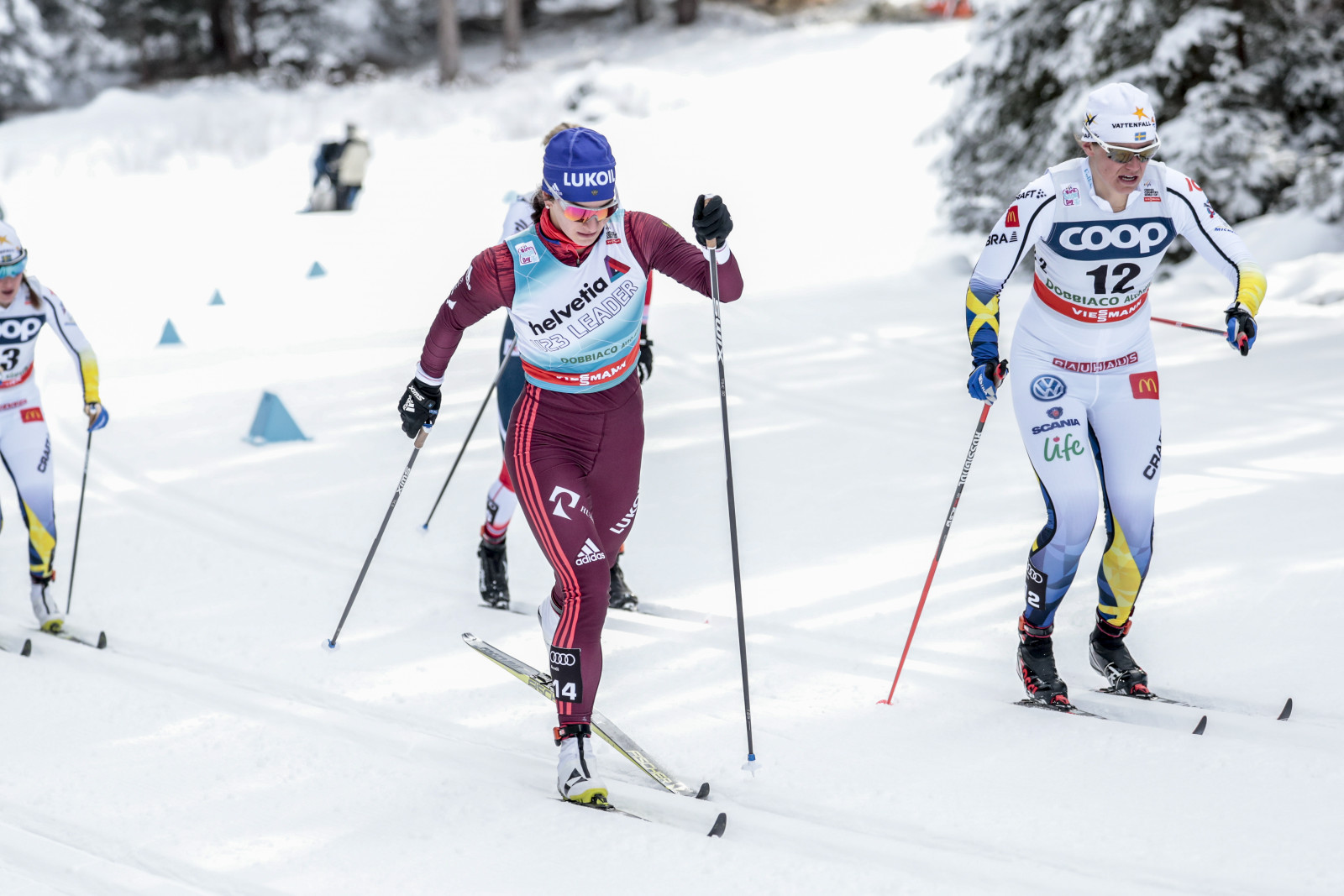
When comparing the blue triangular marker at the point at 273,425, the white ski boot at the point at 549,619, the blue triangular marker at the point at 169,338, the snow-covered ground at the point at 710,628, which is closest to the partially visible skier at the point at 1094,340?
the snow-covered ground at the point at 710,628

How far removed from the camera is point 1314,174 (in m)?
10.6

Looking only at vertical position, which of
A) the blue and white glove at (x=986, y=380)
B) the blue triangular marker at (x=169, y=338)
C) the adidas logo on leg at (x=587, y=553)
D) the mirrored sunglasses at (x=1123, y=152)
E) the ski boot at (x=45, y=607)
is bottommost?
the blue triangular marker at (x=169, y=338)

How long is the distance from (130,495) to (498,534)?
310cm

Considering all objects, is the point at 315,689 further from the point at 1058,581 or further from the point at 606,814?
the point at 1058,581

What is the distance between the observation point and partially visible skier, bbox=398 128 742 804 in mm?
3963

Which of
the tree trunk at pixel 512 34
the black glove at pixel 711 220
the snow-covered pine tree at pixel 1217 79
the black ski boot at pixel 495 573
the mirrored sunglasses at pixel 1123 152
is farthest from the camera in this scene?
the tree trunk at pixel 512 34

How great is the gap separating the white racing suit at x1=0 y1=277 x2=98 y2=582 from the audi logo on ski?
14.5 ft

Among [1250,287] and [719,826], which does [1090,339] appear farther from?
[719,826]

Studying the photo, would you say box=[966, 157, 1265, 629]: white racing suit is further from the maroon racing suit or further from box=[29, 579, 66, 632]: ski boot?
box=[29, 579, 66, 632]: ski boot

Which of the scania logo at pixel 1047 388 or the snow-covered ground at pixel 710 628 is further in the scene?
the scania logo at pixel 1047 388

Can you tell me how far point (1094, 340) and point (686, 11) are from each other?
30.0m

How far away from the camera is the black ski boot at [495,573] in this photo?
580 centimetres

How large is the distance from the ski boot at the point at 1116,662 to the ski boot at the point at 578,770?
2029 millimetres

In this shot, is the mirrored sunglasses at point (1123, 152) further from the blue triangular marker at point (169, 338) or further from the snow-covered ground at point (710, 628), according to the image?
the blue triangular marker at point (169, 338)
